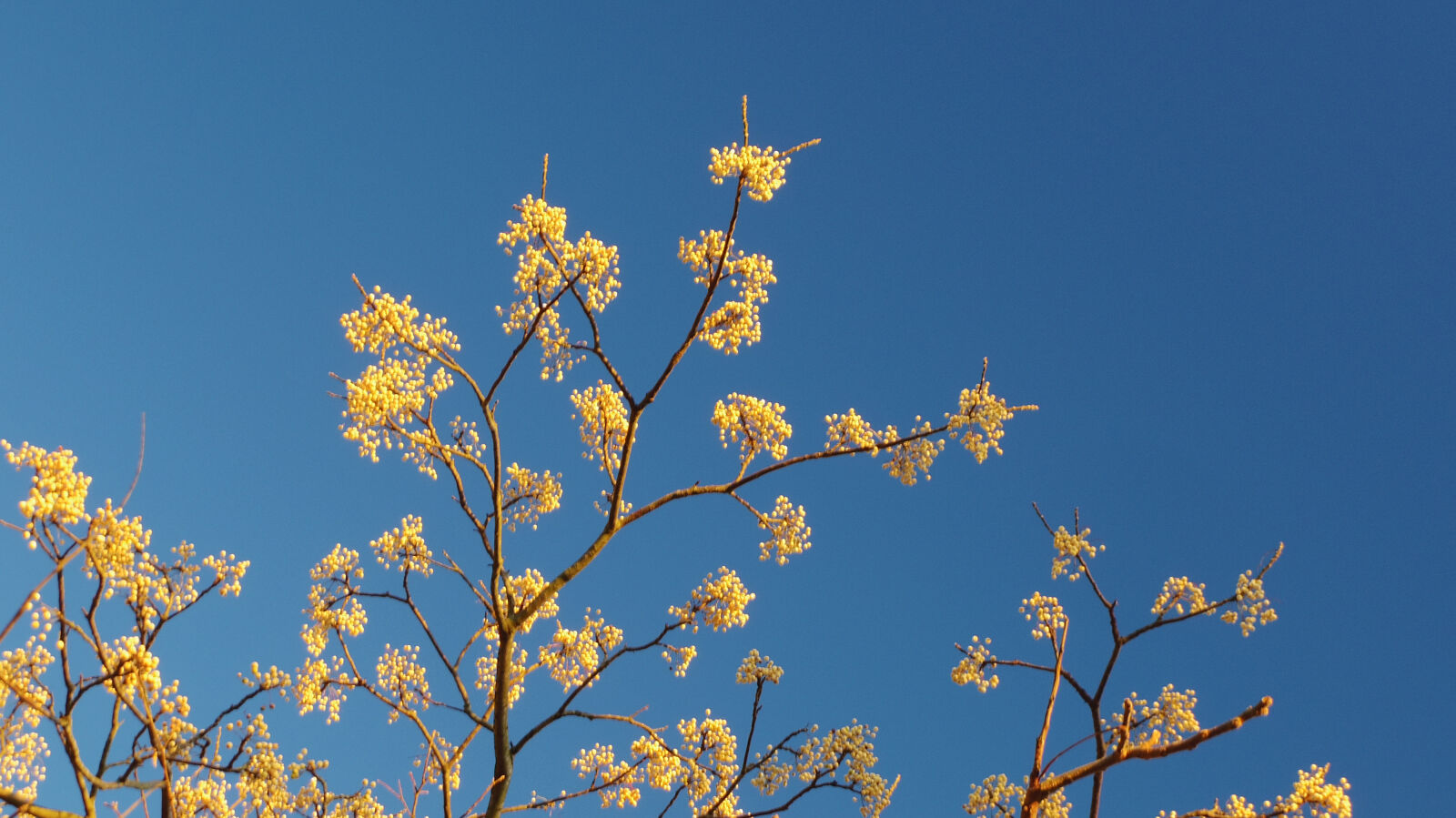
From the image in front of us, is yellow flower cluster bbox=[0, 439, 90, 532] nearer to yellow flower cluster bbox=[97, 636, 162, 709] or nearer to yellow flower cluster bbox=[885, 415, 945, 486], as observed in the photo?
yellow flower cluster bbox=[97, 636, 162, 709]

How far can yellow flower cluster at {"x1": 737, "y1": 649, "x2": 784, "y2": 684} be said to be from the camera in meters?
9.65

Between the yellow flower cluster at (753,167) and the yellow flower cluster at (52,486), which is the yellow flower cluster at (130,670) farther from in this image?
the yellow flower cluster at (753,167)

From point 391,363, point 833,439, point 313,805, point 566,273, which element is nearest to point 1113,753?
point 833,439

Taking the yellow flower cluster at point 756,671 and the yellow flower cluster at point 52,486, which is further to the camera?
the yellow flower cluster at point 756,671

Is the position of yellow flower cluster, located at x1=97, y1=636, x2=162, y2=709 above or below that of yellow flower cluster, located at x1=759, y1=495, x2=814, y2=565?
below

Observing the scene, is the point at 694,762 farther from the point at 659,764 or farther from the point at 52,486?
the point at 52,486

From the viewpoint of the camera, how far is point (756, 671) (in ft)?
32.0

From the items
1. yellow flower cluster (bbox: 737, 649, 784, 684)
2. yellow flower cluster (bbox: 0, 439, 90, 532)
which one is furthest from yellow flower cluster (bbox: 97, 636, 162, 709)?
yellow flower cluster (bbox: 737, 649, 784, 684)

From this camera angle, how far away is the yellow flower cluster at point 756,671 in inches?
380

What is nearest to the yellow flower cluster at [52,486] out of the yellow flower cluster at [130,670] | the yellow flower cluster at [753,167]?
the yellow flower cluster at [130,670]

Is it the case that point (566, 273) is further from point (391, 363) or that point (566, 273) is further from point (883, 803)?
point (883, 803)

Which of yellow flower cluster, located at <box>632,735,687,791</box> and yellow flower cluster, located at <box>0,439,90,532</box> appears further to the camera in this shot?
yellow flower cluster, located at <box>632,735,687,791</box>

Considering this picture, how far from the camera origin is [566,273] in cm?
884

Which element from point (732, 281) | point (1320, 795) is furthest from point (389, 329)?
point (1320, 795)
